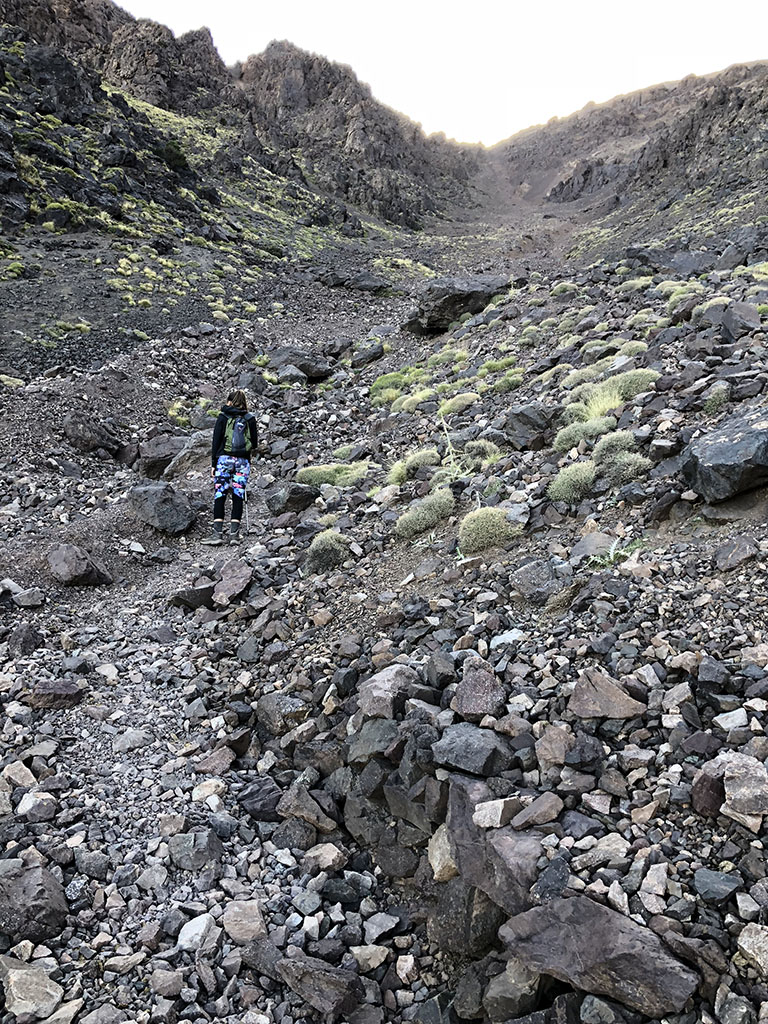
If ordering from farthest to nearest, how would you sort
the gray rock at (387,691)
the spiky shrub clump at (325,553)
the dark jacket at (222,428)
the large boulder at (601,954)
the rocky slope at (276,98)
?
the rocky slope at (276,98) → the dark jacket at (222,428) → the spiky shrub clump at (325,553) → the gray rock at (387,691) → the large boulder at (601,954)

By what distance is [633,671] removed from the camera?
4359mm

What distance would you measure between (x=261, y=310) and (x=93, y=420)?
1381 cm

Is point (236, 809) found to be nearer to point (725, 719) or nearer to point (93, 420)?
point (725, 719)

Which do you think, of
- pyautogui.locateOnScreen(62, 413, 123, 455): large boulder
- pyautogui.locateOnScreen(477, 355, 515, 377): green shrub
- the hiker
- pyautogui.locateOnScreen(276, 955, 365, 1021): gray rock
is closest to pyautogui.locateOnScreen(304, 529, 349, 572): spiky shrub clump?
the hiker

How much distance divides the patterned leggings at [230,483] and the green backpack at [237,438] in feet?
0.34

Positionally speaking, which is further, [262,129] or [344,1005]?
[262,129]

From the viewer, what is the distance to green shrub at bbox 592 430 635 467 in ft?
23.7

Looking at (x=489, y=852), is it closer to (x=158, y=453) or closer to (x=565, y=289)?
(x=158, y=453)

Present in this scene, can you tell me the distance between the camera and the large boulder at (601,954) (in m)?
2.84

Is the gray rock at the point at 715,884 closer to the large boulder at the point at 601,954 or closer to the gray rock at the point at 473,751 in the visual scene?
the large boulder at the point at 601,954

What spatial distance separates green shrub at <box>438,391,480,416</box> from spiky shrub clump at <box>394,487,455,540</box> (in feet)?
14.0

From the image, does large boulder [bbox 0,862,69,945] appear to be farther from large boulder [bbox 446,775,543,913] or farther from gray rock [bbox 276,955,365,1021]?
large boulder [bbox 446,775,543,913]

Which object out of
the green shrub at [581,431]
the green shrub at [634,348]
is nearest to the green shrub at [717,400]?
the green shrub at [581,431]

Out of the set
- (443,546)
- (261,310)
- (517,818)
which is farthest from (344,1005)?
(261,310)
